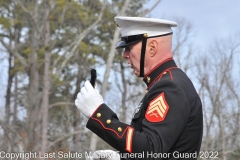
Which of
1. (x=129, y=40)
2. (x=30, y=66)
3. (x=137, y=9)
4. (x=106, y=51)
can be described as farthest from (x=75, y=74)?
(x=129, y=40)

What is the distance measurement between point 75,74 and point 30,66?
9.64 m

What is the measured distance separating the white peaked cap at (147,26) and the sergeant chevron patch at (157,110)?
0.37 m

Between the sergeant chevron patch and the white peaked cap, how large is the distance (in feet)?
1.21

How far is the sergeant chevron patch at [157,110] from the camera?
2324 mm

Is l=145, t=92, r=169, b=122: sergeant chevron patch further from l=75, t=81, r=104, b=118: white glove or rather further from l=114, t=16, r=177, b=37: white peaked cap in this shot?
l=114, t=16, r=177, b=37: white peaked cap

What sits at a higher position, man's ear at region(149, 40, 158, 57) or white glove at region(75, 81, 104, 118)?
man's ear at region(149, 40, 158, 57)

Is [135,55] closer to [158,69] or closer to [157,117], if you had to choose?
[158,69]

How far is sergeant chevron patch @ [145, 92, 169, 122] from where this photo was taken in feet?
7.63

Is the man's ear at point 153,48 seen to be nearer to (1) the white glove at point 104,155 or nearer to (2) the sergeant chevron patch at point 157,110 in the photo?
(2) the sergeant chevron patch at point 157,110

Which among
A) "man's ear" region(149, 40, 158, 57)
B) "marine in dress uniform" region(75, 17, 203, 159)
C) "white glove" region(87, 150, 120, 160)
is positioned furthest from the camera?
"white glove" region(87, 150, 120, 160)

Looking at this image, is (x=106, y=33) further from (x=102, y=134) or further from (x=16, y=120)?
(x=102, y=134)

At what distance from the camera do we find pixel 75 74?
27312mm

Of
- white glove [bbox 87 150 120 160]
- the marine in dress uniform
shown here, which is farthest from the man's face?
white glove [bbox 87 150 120 160]

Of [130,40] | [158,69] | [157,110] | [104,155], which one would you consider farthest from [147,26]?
[104,155]
